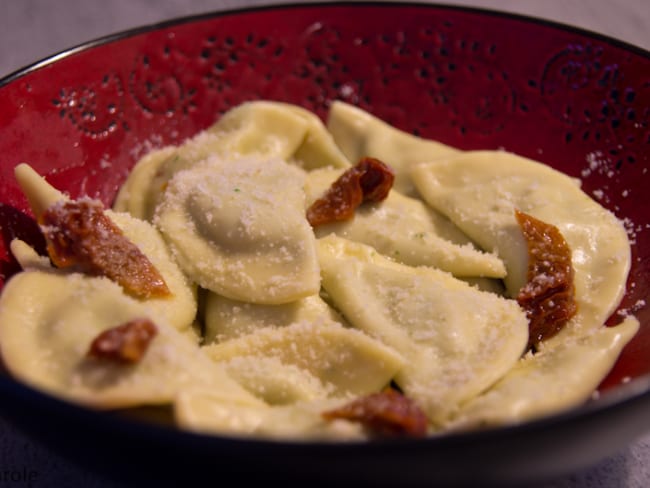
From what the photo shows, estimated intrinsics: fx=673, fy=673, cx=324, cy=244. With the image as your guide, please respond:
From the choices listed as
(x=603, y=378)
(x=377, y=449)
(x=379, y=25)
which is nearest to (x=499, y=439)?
(x=377, y=449)

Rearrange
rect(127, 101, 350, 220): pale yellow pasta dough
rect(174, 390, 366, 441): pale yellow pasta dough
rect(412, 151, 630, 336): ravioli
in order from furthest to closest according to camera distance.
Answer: rect(127, 101, 350, 220): pale yellow pasta dough, rect(412, 151, 630, 336): ravioli, rect(174, 390, 366, 441): pale yellow pasta dough

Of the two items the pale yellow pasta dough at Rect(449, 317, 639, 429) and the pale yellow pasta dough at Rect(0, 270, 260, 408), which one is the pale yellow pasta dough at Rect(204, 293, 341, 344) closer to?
the pale yellow pasta dough at Rect(0, 270, 260, 408)

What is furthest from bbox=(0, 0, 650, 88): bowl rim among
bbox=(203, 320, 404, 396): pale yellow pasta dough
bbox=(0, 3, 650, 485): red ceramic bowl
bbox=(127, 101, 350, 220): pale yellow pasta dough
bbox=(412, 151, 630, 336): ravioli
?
bbox=(203, 320, 404, 396): pale yellow pasta dough

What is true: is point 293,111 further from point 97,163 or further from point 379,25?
point 97,163

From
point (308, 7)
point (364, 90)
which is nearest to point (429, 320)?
point (364, 90)

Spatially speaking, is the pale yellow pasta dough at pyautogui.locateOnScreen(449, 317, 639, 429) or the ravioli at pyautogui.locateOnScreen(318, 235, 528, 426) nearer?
the pale yellow pasta dough at pyautogui.locateOnScreen(449, 317, 639, 429)

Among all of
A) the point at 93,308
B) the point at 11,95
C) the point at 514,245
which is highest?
the point at 11,95
